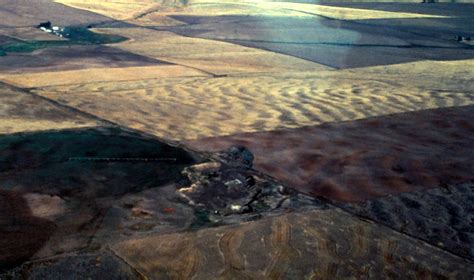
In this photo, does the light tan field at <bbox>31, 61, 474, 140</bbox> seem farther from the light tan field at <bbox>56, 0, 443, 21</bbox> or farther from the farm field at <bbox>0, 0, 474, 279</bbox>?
the light tan field at <bbox>56, 0, 443, 21</bbox>

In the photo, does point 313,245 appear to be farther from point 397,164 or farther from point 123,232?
point 397,164

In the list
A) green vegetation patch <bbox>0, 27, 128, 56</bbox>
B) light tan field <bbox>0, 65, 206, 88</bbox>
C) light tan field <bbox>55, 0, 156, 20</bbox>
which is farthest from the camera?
light tan field <bbox>55, 0, 156, 20</bbox>

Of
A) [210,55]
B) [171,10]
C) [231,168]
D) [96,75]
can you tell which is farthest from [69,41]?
[171,10]

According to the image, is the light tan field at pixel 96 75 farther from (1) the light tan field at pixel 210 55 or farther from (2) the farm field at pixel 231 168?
(1) the light tan field at pixel 210 55

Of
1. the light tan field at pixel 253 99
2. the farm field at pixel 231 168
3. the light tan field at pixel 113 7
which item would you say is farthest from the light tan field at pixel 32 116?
the light tan field at pixel 113 7

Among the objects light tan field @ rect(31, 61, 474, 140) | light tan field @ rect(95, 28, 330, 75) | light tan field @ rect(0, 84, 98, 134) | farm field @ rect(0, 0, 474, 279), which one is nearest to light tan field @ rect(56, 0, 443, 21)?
light tan field @ rect(95, 28, 330, 75)

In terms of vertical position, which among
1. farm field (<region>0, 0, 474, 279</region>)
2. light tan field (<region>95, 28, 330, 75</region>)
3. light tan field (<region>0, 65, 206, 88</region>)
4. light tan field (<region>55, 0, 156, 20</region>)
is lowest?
farm field (<region>0, 0, 474, 279</region>)

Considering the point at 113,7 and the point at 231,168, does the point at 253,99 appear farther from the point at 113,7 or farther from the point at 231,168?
the point at 113,7
